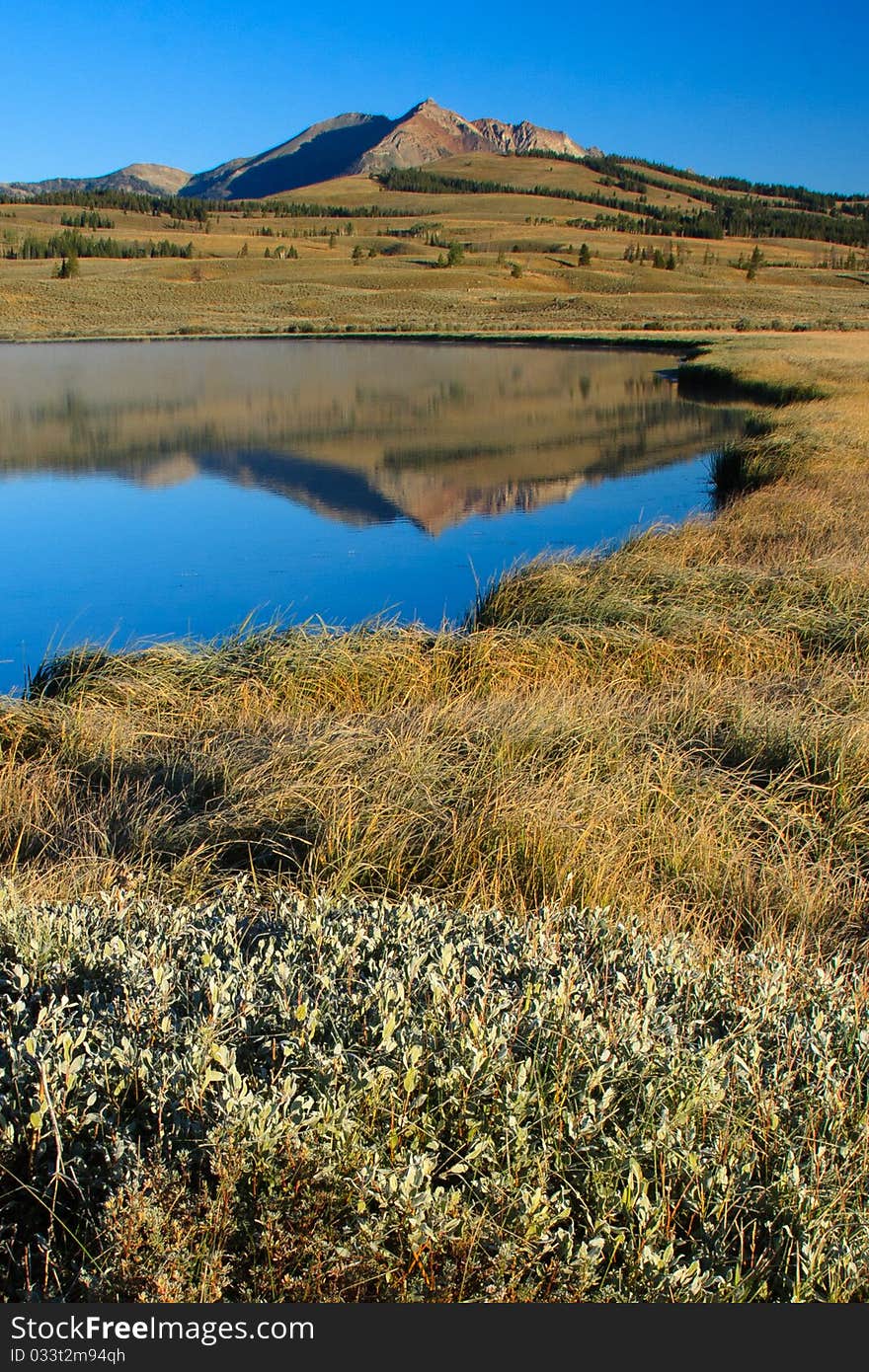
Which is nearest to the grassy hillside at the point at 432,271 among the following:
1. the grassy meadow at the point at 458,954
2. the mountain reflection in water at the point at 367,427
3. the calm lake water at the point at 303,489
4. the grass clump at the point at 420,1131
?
the mountain reflection in water at the point at 367,427

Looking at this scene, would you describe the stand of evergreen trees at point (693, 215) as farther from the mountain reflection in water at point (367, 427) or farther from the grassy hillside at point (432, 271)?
the mountain reflection in water at point (367, 427)

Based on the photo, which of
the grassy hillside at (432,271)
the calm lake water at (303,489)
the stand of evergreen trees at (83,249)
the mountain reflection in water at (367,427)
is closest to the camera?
the calm lake water at (303,489)

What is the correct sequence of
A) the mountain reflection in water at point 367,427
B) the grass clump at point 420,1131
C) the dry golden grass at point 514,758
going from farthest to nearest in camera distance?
the mountain reflection in water at point 367,427 < the dry golden grass at point 514,758 < the grass clump at point 420,1131

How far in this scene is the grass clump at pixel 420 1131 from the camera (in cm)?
222

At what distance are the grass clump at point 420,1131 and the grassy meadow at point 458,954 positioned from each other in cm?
1

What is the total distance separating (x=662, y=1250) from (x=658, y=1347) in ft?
0.73

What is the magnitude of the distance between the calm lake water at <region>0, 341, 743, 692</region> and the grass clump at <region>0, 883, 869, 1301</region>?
21.7 feet

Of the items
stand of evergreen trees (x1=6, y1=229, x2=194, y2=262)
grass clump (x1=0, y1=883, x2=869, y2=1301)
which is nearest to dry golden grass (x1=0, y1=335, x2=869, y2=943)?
grass clump (x1=0, y1=883, x2=869, y2=1301)

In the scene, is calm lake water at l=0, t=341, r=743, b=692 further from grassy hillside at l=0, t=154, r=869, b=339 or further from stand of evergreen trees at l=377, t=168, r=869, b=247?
stand of evergreen trees at l=377, t=168, r=869, b=247

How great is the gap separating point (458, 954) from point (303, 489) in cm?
1518

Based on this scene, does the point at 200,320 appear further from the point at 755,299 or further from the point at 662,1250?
the point at 662,1250

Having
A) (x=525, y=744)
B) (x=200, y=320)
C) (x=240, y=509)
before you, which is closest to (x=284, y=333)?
(x=200, y=320)

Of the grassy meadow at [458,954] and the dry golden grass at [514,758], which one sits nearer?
the grassy meadow at [458,954]

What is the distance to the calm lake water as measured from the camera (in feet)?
38.6
